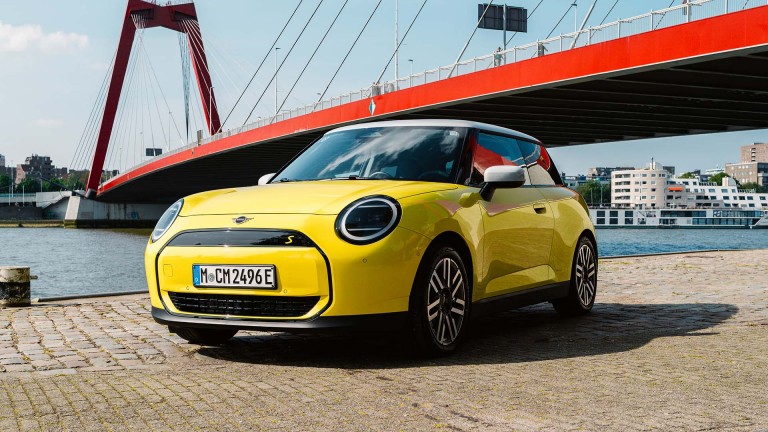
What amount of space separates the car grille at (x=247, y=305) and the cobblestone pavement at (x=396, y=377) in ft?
0.93

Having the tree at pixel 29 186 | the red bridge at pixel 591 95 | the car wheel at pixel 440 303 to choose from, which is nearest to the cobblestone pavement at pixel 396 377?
the car wheel at pixel 440 303

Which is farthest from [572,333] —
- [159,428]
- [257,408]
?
[159,428]

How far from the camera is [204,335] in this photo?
5195 mm

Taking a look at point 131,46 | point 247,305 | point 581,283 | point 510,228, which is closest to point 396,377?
point 247,305

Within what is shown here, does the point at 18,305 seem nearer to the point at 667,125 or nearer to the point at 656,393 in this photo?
the point at 656,393

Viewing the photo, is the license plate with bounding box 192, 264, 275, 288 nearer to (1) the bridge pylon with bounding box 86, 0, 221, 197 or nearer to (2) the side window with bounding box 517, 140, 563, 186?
(2) the side window with bounding box 517, 140, 563, 186

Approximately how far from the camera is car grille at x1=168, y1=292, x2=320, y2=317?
448cm

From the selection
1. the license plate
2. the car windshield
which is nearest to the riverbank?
the car windshield

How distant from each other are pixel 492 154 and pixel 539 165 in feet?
2.78

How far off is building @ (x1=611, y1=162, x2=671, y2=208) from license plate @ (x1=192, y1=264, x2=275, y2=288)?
146m

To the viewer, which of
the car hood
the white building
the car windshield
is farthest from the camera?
the white building

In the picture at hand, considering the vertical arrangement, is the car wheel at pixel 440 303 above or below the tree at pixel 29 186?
below

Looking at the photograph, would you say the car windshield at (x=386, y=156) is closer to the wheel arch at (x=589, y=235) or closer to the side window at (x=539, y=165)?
the side window at (x=539, y=165)

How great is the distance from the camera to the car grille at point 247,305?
4.48 m
